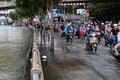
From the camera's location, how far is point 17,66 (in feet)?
54.3

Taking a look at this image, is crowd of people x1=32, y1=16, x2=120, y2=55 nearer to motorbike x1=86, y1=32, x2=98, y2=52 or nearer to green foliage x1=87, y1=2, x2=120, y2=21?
motorbike x1=86, y1=32, x2=98, y2=52

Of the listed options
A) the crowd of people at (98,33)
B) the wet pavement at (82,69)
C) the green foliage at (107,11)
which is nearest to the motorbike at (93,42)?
the crowd of people at (98,33)

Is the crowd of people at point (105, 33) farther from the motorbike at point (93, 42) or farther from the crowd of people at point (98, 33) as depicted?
the motorbike at point (93, 42)

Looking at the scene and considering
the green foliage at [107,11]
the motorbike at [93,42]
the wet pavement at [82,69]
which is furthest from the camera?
the green foliage at [107,11]

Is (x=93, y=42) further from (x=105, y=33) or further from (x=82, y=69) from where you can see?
(x=82, y=69)

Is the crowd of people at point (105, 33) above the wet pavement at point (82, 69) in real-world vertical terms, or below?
above

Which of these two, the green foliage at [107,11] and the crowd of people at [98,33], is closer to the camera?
the crowd of people at [98,33]

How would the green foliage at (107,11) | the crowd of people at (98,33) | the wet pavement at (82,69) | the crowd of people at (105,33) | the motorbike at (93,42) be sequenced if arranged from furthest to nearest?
the green foliage at (107,11) → the motorbike at (93,42) → the crowd of people at (98,33) → the crowd of people at (105,33) → the wet pavement at (82,69)

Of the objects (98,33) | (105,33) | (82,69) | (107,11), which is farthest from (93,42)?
(107,11)

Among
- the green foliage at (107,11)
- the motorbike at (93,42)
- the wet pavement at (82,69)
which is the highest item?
the green foliage at (107,11)

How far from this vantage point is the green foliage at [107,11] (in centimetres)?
5116

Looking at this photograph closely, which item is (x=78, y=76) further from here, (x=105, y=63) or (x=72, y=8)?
(x=72, y=8)

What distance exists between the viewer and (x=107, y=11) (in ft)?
170

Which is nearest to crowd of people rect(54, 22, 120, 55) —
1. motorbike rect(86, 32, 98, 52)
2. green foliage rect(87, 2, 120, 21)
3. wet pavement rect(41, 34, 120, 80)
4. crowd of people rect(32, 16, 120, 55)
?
crowd of people rect(32, 16, 120, 55)
